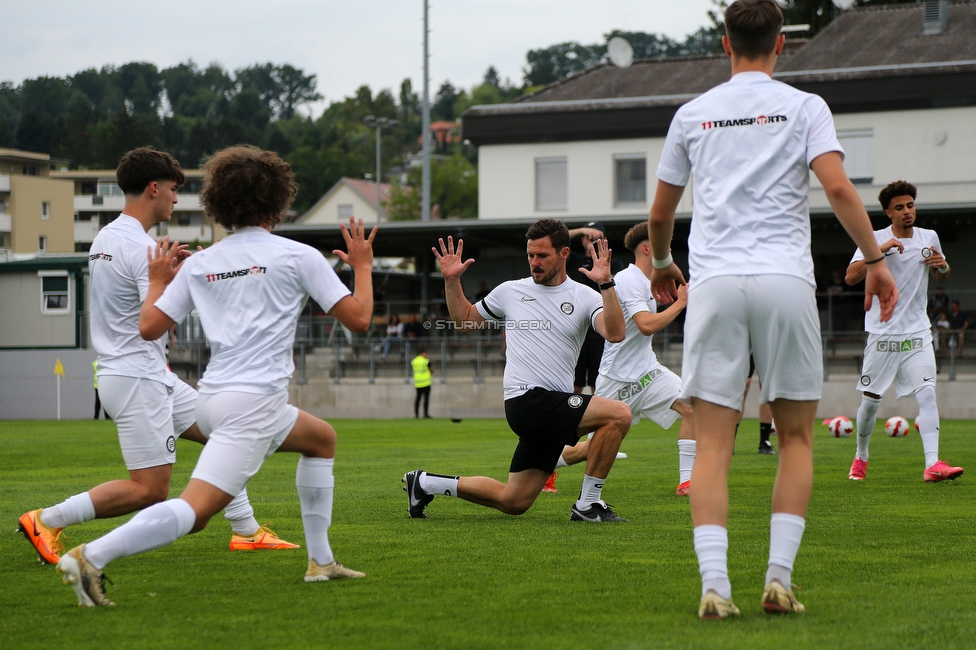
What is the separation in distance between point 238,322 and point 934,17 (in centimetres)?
3975

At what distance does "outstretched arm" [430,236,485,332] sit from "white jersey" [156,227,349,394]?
6.96ft

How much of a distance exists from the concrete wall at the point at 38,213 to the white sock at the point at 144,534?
285 ft

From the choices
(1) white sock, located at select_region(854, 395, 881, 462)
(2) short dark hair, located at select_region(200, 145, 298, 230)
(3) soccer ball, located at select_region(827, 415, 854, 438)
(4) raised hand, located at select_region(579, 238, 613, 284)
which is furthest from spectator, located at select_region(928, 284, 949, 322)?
(2) short dark hair, located at select_region(200, 145, 298, 230)

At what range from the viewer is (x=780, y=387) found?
4.54 m

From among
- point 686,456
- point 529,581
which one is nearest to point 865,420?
point 686,456

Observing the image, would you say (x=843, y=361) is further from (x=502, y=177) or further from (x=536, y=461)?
(x=536, y=461)

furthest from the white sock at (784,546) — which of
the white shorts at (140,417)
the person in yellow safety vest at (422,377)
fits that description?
the person in yellow safety vest at (422,377)

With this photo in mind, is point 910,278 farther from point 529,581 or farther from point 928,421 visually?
point 529,581

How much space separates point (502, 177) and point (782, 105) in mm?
37451

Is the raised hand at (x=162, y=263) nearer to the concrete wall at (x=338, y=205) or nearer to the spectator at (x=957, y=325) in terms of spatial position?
the spectator at (x=957, y=325)

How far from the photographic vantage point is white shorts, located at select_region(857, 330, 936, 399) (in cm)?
985

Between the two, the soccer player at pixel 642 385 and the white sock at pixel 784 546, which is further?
the soccer player at pixel 642 385

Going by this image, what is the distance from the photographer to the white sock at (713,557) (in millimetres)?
4418

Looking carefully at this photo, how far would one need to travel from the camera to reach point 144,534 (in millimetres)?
4633
